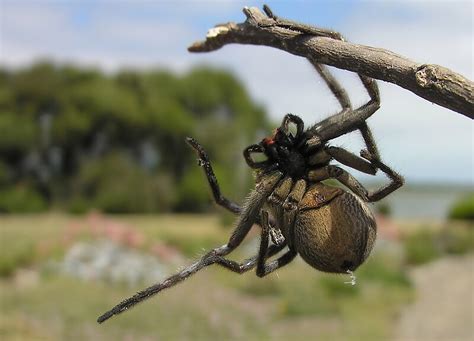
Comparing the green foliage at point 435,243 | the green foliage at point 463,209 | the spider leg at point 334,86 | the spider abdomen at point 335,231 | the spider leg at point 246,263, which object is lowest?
the green foliage at point 463,209

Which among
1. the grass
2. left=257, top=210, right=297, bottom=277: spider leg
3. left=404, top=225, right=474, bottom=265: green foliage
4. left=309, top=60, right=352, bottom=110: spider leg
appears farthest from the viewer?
left=404, top=225, right=474, bottom=265: green foliage

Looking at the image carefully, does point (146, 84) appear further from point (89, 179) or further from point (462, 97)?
point (462, 97)

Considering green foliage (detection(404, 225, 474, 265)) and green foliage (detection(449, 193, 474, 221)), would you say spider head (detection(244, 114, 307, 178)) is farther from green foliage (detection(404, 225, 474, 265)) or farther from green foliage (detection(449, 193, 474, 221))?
green foliage (detection(449, 193, 474, 221))

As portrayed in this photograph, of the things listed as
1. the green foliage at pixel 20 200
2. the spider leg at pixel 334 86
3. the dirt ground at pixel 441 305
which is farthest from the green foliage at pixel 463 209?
the spider leg at pixel 334 86

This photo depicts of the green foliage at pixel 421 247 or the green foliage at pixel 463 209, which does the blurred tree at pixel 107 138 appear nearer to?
the green foliage at pixel 463 209

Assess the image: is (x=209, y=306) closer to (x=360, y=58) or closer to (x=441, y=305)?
(x=441, y=305)

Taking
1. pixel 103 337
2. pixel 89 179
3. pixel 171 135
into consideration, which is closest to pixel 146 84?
pixel 171 135

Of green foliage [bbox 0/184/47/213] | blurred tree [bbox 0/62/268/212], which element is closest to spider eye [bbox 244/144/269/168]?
blurred tree [bbox 0/62/268/212]
